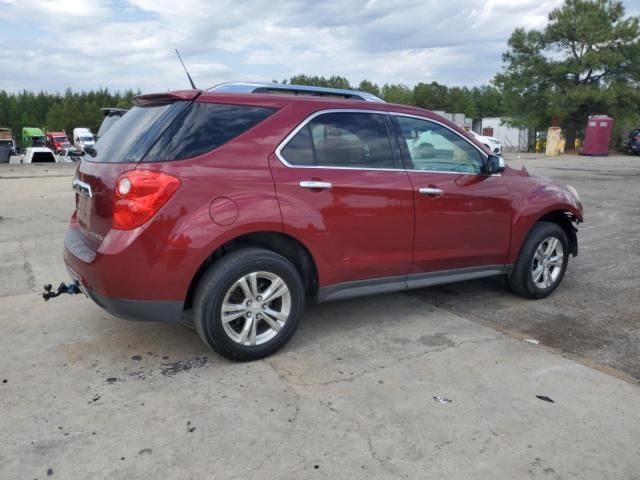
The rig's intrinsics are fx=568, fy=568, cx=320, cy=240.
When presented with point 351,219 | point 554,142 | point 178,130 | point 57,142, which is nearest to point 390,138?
point 351,219

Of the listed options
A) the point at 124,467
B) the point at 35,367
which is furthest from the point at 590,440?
the point at 35,367

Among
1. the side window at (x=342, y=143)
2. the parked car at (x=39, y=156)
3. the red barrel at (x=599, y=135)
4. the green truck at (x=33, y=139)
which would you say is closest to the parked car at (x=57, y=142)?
the green truck at (x=33, y=139)

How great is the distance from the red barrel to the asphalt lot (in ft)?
84.2

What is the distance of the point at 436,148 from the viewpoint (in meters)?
4.58

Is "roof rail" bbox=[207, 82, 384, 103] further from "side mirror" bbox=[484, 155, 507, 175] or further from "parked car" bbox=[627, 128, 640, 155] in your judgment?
"parked car" bbox=[627, 128, 640, 155]

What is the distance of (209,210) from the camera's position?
3455 millimetres

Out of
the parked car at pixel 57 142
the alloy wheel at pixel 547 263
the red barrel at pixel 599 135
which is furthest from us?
the parked car at pixel 57 142

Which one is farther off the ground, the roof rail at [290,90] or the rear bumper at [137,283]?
the roof rail at [290,90]

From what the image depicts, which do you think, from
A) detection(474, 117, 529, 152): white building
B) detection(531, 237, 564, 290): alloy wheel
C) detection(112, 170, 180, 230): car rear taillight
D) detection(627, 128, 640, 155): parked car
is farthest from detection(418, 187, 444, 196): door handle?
detection(474, 117, 529, 152): white building

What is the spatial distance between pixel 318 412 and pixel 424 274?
1774 mm

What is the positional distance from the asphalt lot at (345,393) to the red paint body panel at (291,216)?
0.53 meters

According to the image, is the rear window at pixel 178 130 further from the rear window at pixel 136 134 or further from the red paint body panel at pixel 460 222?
the red paint body panel at pixel 460 222

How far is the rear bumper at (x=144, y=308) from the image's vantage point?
345cm

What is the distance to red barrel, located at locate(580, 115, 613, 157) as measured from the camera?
27.8 metres
